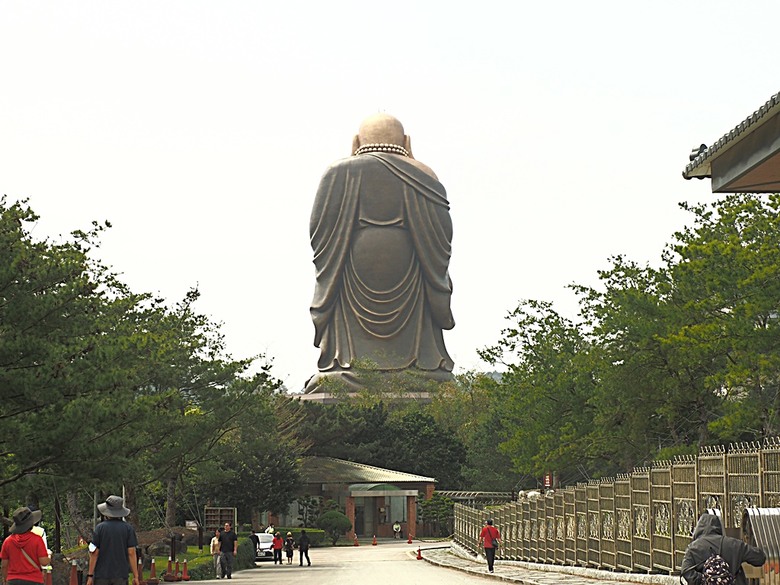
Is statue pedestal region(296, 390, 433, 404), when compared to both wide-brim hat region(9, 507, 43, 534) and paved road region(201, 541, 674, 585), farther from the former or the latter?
wide-brim hat region(9, 507, 43, 534)

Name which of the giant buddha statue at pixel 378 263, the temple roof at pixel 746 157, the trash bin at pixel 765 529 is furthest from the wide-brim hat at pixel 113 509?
the giant buddha statue at pixel 378 263

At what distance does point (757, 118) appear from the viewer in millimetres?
12078

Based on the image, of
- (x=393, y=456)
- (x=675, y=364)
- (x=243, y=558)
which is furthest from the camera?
(x=393, y=456)

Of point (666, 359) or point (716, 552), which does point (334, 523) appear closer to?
point (666, 359)

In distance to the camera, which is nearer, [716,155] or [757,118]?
[757,118]

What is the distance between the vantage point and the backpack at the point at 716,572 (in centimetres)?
1005

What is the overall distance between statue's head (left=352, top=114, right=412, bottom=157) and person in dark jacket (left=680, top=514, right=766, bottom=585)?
257 feet

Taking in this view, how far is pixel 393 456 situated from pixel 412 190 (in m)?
21.7

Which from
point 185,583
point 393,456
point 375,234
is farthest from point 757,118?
point 375,234

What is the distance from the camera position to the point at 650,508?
2003 cm

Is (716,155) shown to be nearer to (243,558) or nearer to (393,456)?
(243,558)

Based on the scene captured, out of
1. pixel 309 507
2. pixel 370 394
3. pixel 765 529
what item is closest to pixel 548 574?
pixel 765 529

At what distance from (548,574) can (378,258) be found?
58378 mm

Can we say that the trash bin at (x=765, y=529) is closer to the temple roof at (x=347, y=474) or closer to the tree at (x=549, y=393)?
the tree at (x=549, y=393)
